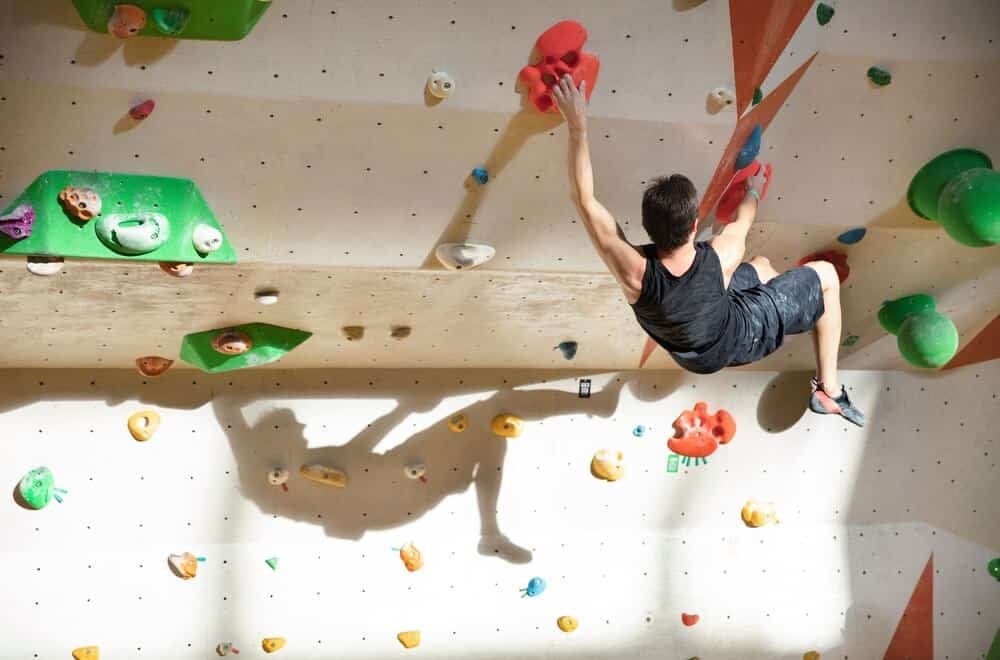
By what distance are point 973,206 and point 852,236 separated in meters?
0.42

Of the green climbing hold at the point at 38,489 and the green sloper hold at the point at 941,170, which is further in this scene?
the green climbing hold at the point at 38,489

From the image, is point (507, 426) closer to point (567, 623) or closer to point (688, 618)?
point (567, 623)

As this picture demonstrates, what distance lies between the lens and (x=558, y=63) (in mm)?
1692

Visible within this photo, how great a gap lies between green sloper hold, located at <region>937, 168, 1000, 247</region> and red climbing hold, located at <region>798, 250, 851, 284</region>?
408mm

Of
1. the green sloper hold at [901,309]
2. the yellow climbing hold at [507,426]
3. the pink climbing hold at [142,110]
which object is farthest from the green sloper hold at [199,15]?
the green sloper hold at [901,309]

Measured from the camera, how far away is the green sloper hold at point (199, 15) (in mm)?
1510

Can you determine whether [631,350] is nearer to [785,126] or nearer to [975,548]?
[785,126]

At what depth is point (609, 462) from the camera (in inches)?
119

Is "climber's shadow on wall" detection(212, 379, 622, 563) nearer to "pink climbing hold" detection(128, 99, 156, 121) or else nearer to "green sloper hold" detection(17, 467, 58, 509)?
"green sloper hold" detection(17, 467, 58, 509)

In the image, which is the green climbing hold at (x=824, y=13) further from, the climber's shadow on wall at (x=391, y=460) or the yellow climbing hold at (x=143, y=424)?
the yellow climbing hold at (x=143, y=424)

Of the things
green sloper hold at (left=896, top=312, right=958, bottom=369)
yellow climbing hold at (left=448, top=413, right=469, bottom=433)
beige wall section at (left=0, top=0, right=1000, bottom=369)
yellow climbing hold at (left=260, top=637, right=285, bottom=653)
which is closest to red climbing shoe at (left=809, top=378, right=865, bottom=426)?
green sloper hold at (left=896, top=312, right=958, bottom=369)

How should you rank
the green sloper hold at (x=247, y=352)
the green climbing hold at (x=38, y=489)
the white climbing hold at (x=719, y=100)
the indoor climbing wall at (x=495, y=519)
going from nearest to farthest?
the white climbing hold at (x=719, y=100)
the green sloper hold at (x=247, y=352)
the green climbing hold at (x=38, y=489)
the indoor climbing wall at (x=495, y=519)

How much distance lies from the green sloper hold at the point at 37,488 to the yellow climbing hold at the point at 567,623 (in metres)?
1.68

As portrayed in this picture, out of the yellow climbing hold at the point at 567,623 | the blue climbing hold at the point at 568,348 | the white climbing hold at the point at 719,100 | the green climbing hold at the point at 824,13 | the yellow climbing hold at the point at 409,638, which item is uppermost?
the green climbing hold at the point at 824,13
